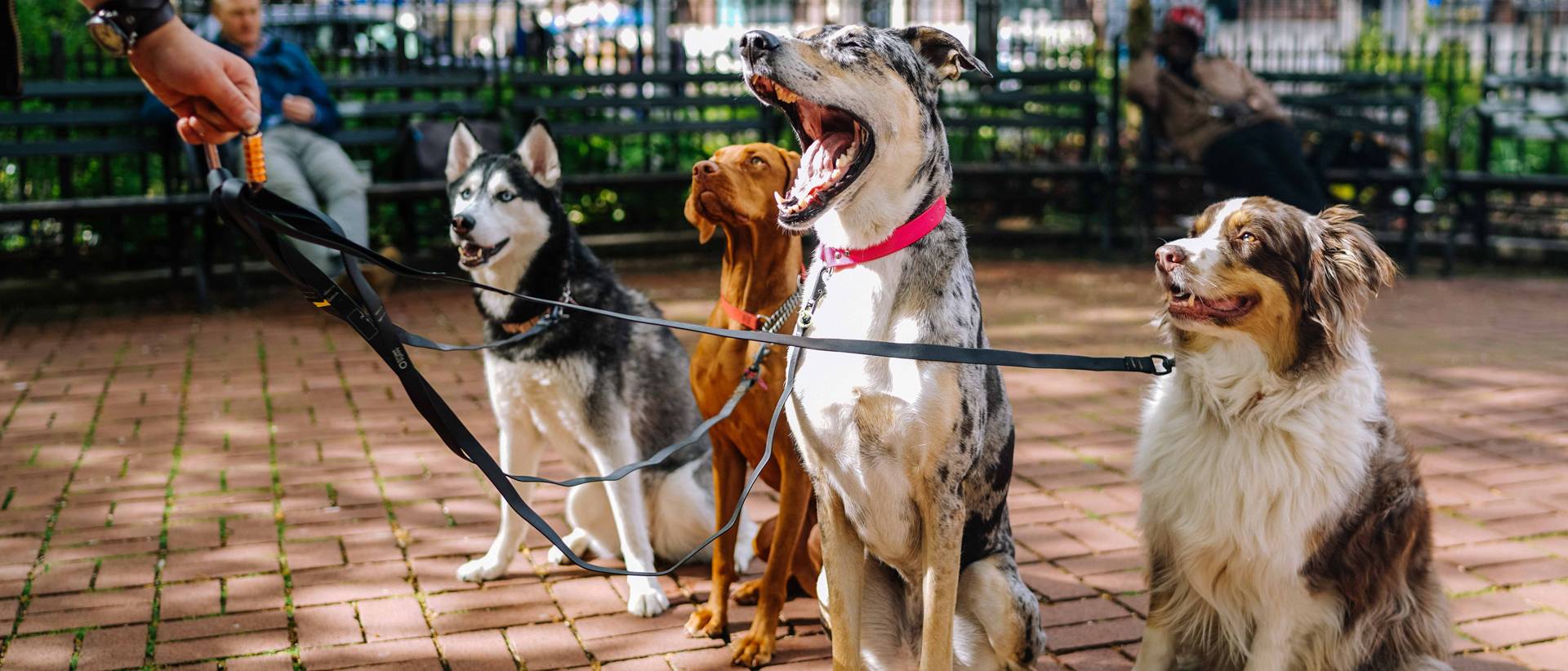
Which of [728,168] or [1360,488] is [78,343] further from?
[1360,488]

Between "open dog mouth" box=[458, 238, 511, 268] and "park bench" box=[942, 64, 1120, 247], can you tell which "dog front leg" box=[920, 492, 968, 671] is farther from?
"park bench" box=[942, 64, 1120, 247]

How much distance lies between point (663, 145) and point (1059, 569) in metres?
7.37

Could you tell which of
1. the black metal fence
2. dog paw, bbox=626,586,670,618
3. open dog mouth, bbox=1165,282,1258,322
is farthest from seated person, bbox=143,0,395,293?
open dog mouth, bbox=1165,282,1258,322

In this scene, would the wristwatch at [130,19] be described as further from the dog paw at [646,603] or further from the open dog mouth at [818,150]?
the dog paw at [646,603]

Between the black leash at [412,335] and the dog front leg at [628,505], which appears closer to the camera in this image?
the black leash at [412,335]

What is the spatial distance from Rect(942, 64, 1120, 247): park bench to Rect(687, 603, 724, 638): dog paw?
24.4 ft

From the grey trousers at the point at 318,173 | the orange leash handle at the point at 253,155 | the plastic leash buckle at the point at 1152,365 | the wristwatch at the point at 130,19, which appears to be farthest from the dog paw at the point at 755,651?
the grey trousers at the point at 318,173

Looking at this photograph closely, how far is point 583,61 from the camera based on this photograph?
10.5m

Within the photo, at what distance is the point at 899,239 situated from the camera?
2.93 meters

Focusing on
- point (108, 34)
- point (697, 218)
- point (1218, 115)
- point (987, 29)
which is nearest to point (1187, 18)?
point (1218, 115)

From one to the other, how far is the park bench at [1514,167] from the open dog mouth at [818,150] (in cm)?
924

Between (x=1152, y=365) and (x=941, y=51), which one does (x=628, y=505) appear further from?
(x=941, y=51)

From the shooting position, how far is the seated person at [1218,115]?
9500 millimetres

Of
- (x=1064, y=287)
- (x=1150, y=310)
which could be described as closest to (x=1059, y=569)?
(x=1150, y=310)
